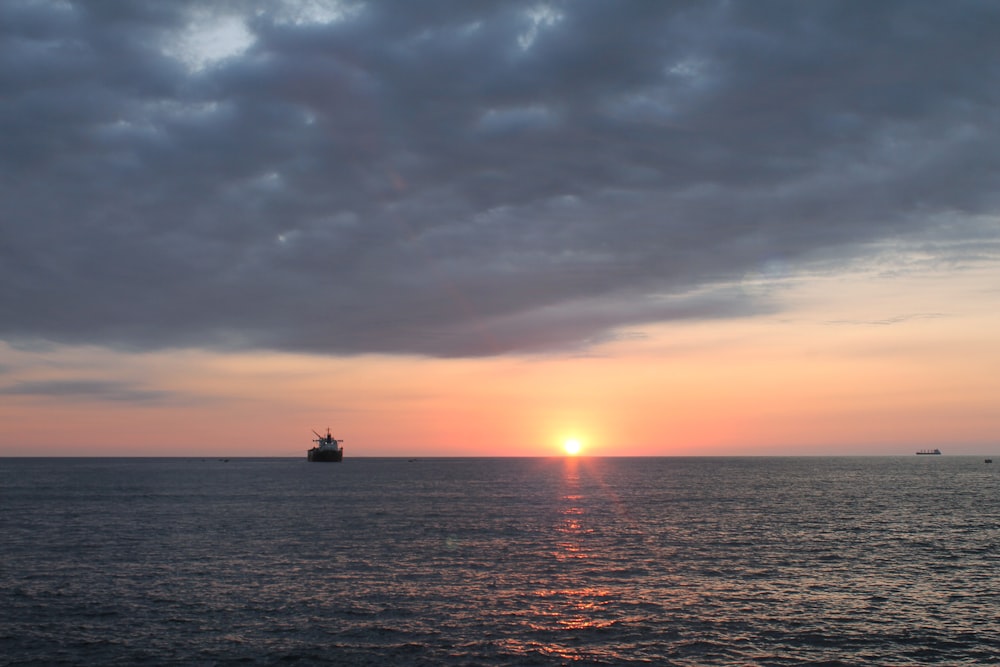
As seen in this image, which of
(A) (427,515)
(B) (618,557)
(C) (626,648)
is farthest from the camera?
(A) (427,515)

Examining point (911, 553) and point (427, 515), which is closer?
point (911, 553)

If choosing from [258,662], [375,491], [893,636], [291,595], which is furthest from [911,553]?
[375,491]

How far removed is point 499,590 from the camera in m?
46.7

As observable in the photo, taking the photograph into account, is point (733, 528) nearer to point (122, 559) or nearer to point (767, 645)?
point (767, 645)

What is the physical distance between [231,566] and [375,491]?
93269 millimetres

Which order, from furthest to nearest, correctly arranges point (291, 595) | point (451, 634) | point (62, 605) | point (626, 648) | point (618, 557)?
point (618, 557), point (291, 595), point (62, 605), point (451, 634), point (626, 648)

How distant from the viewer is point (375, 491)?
147 meters

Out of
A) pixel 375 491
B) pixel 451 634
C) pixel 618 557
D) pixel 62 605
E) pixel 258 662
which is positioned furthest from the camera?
pixel 375 491

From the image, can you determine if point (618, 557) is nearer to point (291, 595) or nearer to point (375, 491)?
point (291, 595)

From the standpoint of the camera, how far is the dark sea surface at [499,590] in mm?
34406

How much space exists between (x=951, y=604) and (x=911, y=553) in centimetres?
1992

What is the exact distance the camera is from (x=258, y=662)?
32406 mm

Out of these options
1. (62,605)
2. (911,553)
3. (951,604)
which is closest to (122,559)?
(62,605)

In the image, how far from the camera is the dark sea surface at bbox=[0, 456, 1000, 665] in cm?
3441
